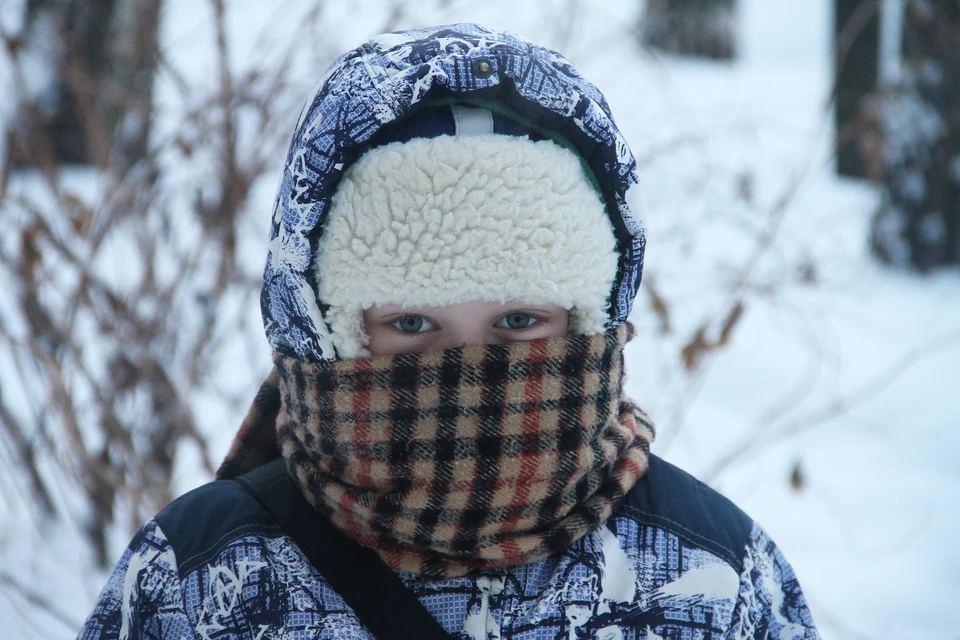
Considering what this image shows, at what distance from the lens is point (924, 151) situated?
5516 mm

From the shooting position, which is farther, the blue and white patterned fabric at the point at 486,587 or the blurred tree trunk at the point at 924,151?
the blurred tree trunk at the point at 924,151

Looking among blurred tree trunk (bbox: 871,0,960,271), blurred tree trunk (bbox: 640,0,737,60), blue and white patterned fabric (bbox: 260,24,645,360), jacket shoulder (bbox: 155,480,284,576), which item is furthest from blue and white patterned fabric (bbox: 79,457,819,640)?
blurred tree trunk (bbox: 640,0,737,60)

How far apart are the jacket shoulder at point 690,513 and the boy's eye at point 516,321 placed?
308 mm

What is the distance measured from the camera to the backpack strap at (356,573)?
1069 mm

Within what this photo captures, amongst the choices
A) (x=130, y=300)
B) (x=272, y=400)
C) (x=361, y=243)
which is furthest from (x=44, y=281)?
(x=361, y=243)

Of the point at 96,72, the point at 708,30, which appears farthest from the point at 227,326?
the point at 708,30

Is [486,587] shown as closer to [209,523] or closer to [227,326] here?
[209,523]

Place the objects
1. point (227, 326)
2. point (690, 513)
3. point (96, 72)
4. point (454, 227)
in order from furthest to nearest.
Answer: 1. point (96, 72)
2. point (227, 326)
3. point (690, 513)
4. point (454, 227)

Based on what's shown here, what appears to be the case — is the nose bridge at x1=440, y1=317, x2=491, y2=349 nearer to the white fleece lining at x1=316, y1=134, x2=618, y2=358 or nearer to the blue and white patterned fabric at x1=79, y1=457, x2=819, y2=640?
the white fleece lining at x1=316, y1=134, x2=618, y2=358

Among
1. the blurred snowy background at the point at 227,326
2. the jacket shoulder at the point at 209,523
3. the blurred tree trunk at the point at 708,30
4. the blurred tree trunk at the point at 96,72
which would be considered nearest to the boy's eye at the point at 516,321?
the jacket shoulder at the point at 209,523

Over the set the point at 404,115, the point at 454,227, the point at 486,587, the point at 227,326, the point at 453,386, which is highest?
the point at 404,115

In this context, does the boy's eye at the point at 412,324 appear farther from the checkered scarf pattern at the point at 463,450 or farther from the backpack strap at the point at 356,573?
the backpack strap at the point at 356,573

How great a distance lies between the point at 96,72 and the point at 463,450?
8.49 feet

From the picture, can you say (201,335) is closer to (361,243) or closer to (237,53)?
(237,53)
